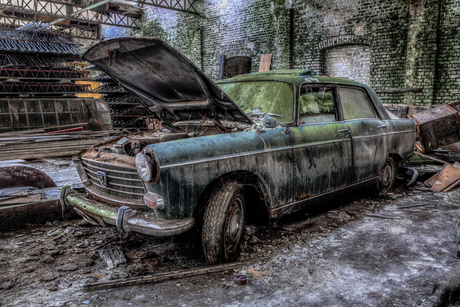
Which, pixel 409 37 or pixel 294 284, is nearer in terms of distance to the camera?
pixel 294 284

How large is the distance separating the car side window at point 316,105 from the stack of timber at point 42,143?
19.5 ft

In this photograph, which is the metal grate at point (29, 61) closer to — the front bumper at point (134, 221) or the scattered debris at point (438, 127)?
the front bumper at point (134, 221)

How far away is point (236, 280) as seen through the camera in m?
2.68

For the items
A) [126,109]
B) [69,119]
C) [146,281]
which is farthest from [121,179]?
[126,109]

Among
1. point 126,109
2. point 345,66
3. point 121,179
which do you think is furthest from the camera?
point 126,109

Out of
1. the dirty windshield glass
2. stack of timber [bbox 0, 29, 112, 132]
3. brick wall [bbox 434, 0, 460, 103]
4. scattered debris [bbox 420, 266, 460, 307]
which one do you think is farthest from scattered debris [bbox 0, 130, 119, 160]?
brick wall [bbox 434, 0, 460, 103]

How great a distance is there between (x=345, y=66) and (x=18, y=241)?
10991 millimetres

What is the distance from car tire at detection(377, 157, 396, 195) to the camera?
512 cm

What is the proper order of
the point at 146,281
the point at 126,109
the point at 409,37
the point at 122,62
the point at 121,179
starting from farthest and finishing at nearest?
the point at 126,109
the point at 409,37
the point at 122,62
the point at 121,179
the point at 146,281

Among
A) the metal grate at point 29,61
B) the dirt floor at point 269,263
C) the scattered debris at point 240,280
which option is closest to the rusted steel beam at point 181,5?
the metal grate at point 29,61

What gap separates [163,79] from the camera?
11.9 ft

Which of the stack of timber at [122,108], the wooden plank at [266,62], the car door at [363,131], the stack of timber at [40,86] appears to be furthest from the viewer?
the stack of timber at [122,108]

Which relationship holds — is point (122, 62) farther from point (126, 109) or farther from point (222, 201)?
point (126, 109)

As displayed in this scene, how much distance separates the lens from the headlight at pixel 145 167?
2.54m
